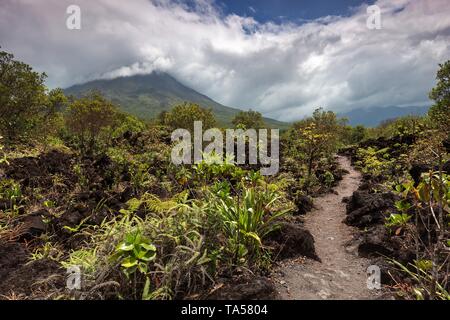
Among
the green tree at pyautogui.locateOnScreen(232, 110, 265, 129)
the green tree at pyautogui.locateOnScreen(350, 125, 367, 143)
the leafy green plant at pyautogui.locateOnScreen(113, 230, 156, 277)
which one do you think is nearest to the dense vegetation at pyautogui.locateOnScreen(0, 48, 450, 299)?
the leafy green plant at pyautogui.locateOnScreen(113, 230, 156, 277)

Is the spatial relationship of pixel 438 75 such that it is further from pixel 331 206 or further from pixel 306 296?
pixel 306 296

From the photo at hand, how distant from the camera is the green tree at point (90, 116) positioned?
14883 mm

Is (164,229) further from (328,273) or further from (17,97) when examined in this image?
(17,97)

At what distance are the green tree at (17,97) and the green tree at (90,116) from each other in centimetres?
231

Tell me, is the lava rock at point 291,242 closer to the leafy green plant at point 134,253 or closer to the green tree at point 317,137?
the leafy green plant at point 134,253

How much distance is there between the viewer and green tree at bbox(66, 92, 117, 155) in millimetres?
14883

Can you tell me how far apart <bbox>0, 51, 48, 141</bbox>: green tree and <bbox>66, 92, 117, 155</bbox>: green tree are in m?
2.31

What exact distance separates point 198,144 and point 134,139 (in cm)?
393

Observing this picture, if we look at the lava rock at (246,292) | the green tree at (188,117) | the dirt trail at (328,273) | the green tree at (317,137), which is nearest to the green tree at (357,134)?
the green tree at (317,137)

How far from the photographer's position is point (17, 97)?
1227cm

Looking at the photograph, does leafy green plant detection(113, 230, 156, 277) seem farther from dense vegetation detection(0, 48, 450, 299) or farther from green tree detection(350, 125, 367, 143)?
green tree detection(350, 125, 367, 143)
